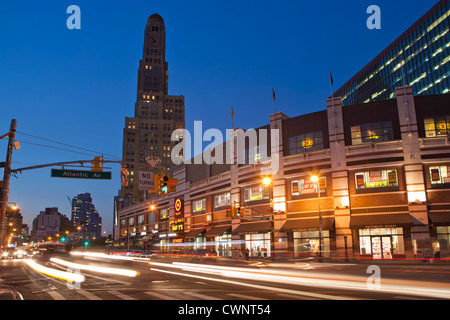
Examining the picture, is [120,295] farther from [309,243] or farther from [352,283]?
[309,243]

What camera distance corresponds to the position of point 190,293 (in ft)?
48.6

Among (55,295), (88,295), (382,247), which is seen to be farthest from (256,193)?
(55,295)

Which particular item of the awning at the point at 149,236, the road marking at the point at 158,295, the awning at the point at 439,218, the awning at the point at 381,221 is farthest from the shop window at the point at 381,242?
the awning at the point at 149,236

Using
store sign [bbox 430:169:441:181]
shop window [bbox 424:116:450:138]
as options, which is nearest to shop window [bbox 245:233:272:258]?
store sign [bbox 430:169:441:181]

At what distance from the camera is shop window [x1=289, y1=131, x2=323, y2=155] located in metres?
44.1

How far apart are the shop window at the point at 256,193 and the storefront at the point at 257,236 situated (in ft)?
10.5

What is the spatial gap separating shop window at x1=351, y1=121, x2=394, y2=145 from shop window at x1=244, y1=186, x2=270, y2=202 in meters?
12.4

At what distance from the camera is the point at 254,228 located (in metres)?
46.8

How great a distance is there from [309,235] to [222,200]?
16.4m

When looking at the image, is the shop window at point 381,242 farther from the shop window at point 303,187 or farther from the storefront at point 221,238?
the storefront at point 221,238

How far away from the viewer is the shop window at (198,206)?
5945 cm
